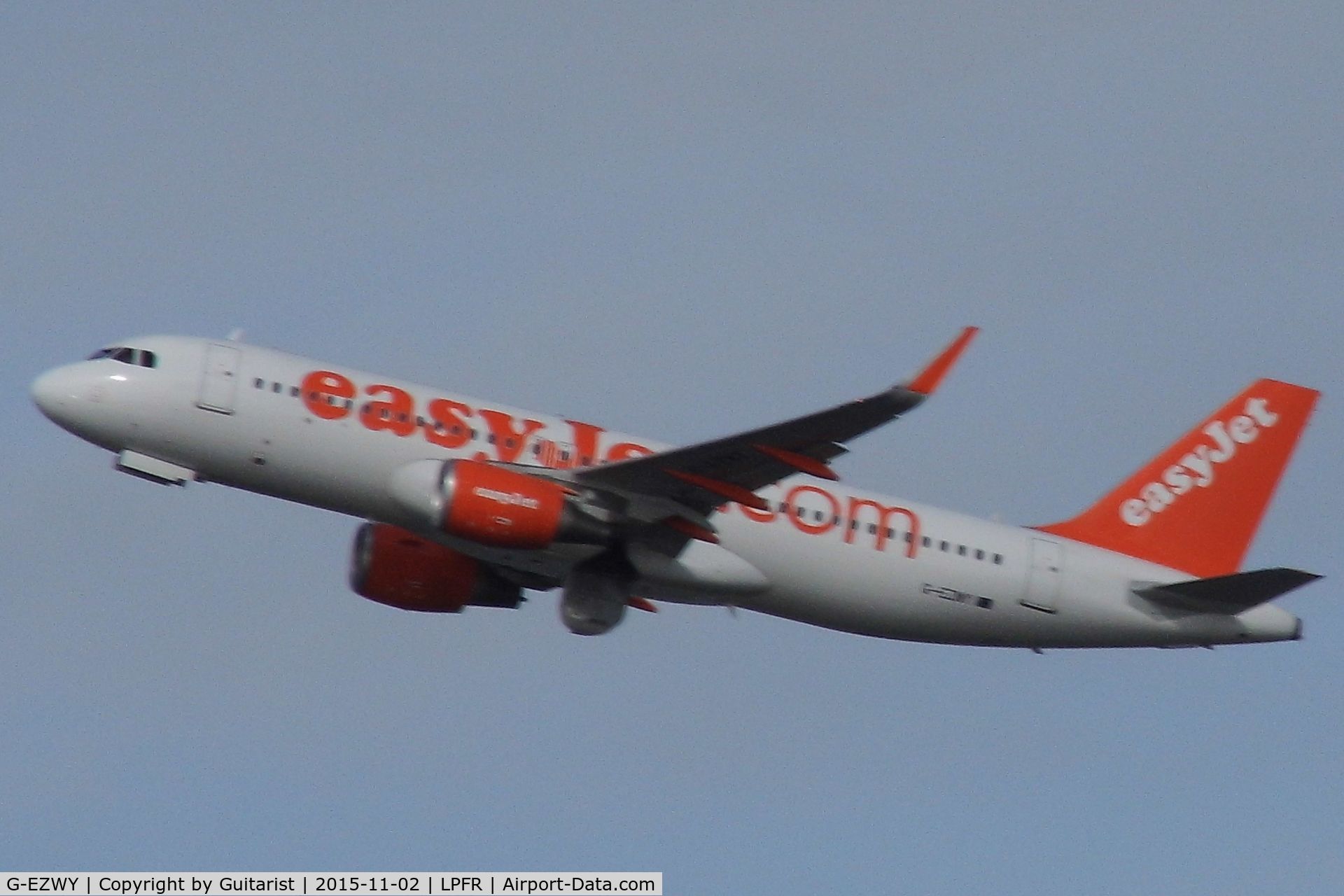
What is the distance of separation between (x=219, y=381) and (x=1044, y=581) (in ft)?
57.7

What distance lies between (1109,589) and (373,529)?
15837 mm

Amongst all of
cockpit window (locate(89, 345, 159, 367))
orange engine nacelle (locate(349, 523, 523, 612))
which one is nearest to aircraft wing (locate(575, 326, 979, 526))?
orange engine nacelle (locate(349, 523, 523, 612))

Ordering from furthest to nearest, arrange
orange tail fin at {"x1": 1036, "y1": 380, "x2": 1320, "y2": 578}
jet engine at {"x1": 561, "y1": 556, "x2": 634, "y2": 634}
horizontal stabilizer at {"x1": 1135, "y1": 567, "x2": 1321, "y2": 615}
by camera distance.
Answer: orange tail fin at {"x1": 1036, "y1": 380, "x2": 1320, "y2": 578} < horizontal stabilizer at {"x1": 1135, "y1": 567, "x2": 1321, "y2": 615} < jet engine at {"x1": 561, "y1": 556, "x2": 634, "y2": 634}

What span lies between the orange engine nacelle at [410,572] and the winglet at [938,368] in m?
13.2

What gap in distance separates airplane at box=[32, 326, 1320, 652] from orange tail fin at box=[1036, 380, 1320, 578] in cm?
13

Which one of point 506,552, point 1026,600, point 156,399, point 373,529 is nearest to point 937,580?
point 1026,600

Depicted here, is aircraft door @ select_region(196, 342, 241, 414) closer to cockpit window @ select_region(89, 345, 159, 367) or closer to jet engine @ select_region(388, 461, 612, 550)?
cockpit window @ select_region(89, 345, 159, 367)

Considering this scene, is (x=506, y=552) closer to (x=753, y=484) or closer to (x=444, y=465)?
(x=444, y=465)

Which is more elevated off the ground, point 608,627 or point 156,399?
point 156,399

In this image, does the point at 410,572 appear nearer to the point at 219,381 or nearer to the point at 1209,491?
the point at 219,381

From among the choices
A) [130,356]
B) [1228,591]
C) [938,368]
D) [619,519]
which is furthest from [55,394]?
[1228,591]

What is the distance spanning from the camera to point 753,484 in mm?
38625

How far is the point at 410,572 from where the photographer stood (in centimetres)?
4309

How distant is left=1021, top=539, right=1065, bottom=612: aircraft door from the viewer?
43031mm
